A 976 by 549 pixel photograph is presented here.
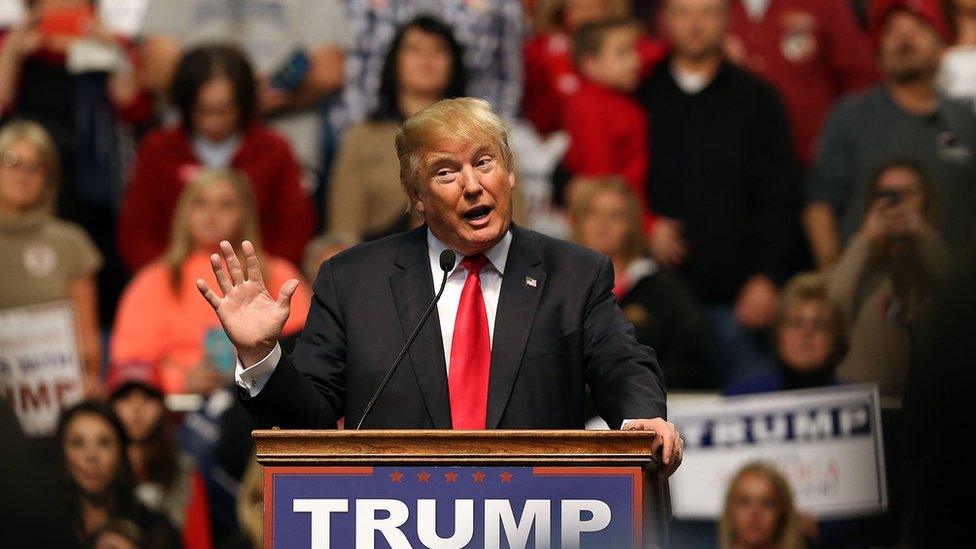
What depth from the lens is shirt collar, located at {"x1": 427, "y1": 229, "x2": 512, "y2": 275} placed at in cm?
448

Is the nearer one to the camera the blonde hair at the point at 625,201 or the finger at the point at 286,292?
the finger at the point at 286,292

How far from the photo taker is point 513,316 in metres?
4.39

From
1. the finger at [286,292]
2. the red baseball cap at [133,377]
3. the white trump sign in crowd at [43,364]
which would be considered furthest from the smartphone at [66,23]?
the finger at [286,292]

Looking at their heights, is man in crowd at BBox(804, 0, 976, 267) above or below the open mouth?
above

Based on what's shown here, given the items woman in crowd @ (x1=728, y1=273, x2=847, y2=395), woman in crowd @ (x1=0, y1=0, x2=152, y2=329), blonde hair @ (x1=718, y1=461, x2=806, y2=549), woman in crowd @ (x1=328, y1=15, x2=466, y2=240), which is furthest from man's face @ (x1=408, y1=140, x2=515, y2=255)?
woman in crowd @ (x1=0, y1=0, x2=152, y2=329)

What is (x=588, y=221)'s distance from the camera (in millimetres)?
8477

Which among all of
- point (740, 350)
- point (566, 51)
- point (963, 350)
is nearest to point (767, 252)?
point (740, 350)

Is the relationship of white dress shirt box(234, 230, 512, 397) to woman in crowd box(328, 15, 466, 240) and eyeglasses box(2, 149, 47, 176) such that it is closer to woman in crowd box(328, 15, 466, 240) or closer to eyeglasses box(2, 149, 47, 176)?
woman in crowd box(328, 15, 466, 240)

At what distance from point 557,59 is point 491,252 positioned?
5.23 m

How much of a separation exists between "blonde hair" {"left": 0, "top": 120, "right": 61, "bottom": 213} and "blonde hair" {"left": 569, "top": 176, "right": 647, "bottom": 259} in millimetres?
2301

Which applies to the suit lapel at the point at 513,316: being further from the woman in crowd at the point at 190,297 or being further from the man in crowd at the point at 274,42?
the man in crowd at the point at 274,42

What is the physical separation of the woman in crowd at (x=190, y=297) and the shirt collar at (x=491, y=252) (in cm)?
385

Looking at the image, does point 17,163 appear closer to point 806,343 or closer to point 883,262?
point 806,343

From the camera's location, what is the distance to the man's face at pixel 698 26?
29.9ft
